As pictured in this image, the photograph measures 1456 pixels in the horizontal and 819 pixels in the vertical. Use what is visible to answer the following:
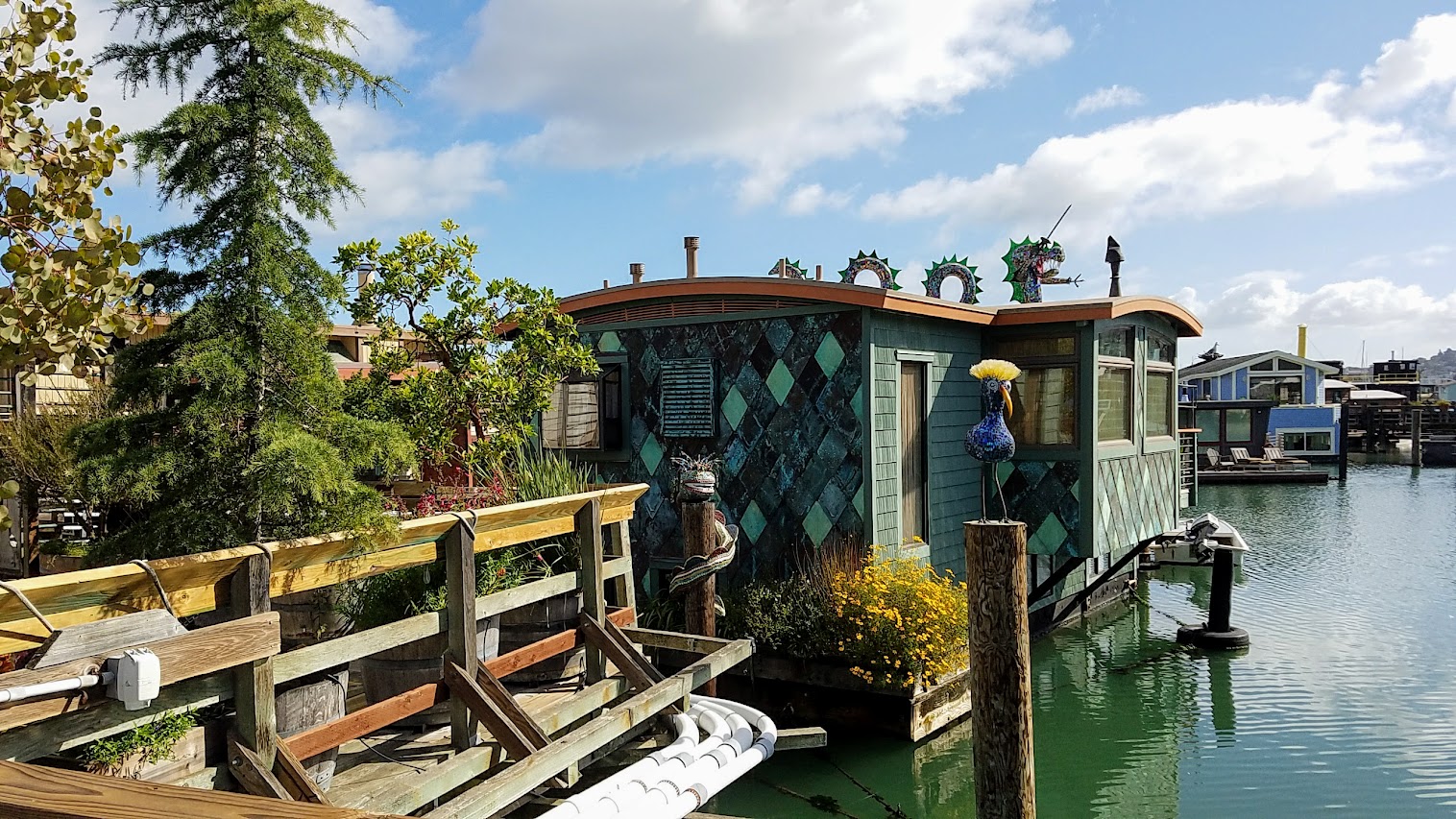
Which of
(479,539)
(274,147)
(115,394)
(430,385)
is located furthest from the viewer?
(430,385)

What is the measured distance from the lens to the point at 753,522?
9.90 metres

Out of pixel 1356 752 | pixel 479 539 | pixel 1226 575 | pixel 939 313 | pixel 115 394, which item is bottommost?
pixel 1356 752

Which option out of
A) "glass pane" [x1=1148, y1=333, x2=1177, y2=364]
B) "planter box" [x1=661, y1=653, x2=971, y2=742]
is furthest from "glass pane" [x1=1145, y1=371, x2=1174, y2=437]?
"planter box" [x1=661, y1=653, x2=971, y2=742]

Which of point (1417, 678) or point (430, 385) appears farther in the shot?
point (1417, 678)

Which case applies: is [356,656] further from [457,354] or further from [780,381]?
[780,381]

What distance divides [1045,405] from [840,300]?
306cm

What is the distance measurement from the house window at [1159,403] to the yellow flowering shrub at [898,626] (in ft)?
14.9

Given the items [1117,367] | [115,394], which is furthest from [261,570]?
[1117,367]

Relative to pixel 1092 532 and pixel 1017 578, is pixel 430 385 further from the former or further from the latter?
pixel 1092 532

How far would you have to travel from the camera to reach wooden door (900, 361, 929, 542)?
386 inches

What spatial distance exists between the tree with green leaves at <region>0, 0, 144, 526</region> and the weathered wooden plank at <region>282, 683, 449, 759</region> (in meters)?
1.78

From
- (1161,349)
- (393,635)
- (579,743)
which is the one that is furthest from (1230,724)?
(393,635)

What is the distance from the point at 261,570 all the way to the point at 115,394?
1.07 metres

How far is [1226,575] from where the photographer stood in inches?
483
